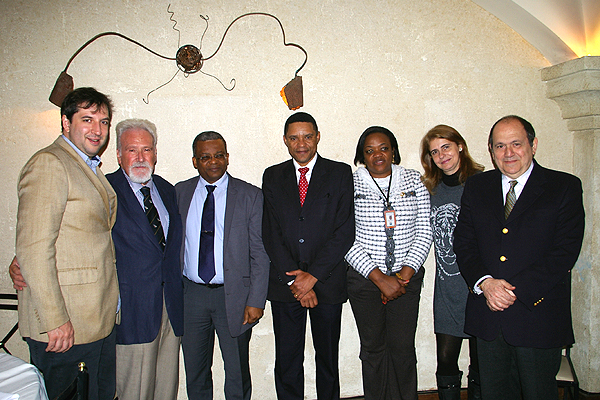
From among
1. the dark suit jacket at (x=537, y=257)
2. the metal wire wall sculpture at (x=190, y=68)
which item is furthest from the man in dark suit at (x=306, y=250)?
the dark suit jacket at (x=537, y=257)

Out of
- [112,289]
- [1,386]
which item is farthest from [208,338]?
[1,386]

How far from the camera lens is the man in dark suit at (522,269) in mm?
1937

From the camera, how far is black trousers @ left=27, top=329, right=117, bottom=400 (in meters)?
1.81

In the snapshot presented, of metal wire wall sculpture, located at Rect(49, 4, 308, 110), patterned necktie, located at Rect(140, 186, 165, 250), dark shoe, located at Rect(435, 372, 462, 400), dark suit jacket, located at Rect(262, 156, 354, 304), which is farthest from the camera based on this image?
metal wire wall sculpture, located at Rect(49, 4, 308, 110)

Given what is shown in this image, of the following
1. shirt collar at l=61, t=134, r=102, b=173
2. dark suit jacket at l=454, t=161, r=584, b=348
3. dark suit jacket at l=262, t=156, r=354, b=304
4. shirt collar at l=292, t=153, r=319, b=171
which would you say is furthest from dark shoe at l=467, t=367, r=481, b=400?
shirt collar at l=61, t=134, r=102, b=173

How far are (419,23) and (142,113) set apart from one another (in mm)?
2230

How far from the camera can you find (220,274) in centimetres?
245

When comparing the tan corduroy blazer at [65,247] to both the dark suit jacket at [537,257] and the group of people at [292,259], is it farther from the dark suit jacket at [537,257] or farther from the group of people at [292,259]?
the dark suit jacket at [537,257]

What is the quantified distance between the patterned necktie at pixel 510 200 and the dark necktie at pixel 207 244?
5.66 feet

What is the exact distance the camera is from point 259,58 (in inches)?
113

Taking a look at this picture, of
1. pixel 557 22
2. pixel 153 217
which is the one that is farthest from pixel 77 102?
pixel 557 22

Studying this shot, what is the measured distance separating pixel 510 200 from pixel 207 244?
1.79 m

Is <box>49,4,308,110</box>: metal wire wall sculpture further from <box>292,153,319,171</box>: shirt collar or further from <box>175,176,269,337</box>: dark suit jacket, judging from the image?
<box>175,176,269,337</box>: dark suit jacket

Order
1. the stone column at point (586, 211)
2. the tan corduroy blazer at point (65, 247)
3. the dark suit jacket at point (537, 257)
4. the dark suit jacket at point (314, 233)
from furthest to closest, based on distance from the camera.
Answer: the stone column at point (586, 211) → the dark suit jacket at point (314, 233) → the dark suit jacket at point (537, 257) → the tan corduroy blazer at point (65, 247)
